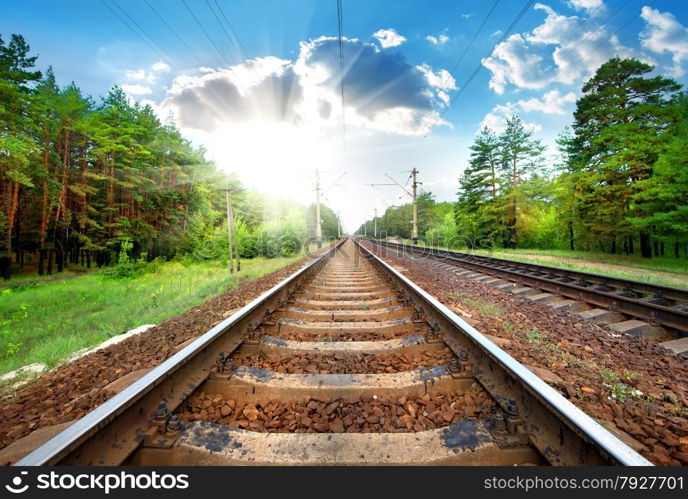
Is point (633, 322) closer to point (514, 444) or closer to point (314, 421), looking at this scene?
point (514, 444)

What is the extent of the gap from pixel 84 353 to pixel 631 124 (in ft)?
76.6

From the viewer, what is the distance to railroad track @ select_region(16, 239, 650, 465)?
4.07ft

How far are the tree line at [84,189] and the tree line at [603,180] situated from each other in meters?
19.0

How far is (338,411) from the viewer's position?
67.4 inches

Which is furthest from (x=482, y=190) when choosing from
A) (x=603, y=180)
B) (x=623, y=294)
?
(x=623, y=294)

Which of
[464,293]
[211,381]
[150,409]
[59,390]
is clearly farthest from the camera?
[464,293]

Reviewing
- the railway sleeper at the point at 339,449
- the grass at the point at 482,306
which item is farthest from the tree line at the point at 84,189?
the railway sleeper at the point at 339,449

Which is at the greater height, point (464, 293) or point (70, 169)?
point (70, 169)

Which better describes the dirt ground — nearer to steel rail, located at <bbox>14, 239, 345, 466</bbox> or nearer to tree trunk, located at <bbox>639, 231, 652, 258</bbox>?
steel rail, located at <bbox>14, 239, 345, 466</bbox>

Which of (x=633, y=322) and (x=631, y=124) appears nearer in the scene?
(x=633, y=322)

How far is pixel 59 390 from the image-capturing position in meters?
2.30

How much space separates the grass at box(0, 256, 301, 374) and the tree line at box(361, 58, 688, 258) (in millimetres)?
16793
